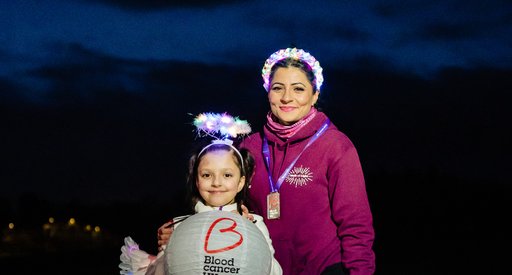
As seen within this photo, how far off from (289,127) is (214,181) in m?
0.53

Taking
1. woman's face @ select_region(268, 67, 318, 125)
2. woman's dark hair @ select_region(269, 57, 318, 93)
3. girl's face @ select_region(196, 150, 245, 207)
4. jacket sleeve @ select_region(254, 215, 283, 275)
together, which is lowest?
jacket sleeve @ select_region(254, 215, 283, 275)

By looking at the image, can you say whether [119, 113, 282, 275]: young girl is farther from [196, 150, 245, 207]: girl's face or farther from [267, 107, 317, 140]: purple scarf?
[267, 107, 317, 140]: purple scarf

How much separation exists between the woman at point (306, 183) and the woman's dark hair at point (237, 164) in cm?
6

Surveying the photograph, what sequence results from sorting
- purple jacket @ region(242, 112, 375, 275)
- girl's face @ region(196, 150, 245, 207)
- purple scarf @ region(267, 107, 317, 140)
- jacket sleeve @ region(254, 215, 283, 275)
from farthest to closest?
purple scarf @ region(267, 107, 317, 140)
girl's face @ region(196, 150, 245, 207)
purple jacket @ region(242, 112, 375, 275)
jacket sleeve @ region(254, 215, 283, 275)

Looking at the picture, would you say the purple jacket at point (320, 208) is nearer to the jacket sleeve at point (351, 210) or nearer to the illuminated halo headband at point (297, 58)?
the jacket sleeve at point (351, 210)

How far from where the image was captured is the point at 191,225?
10.5ft

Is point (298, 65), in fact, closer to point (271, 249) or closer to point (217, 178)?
point (217, 178)

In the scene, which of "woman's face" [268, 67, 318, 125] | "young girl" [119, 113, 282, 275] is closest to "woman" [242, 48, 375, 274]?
"woman's face" [268, 67, 318, 125]

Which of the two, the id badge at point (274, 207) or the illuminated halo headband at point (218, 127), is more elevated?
the illuminated halo headband at point (218, 127)

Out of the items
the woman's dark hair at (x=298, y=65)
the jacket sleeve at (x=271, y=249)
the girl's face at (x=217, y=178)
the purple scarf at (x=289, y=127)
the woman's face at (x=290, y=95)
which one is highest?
the woman's dark hair at (x=298, y=65)

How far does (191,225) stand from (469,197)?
69.7 feet

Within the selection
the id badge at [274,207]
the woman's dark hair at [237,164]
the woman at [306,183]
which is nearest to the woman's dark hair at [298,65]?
the woman at [306,183]

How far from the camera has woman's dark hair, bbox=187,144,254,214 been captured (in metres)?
3.91

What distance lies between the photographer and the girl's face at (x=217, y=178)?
3.81 meters
